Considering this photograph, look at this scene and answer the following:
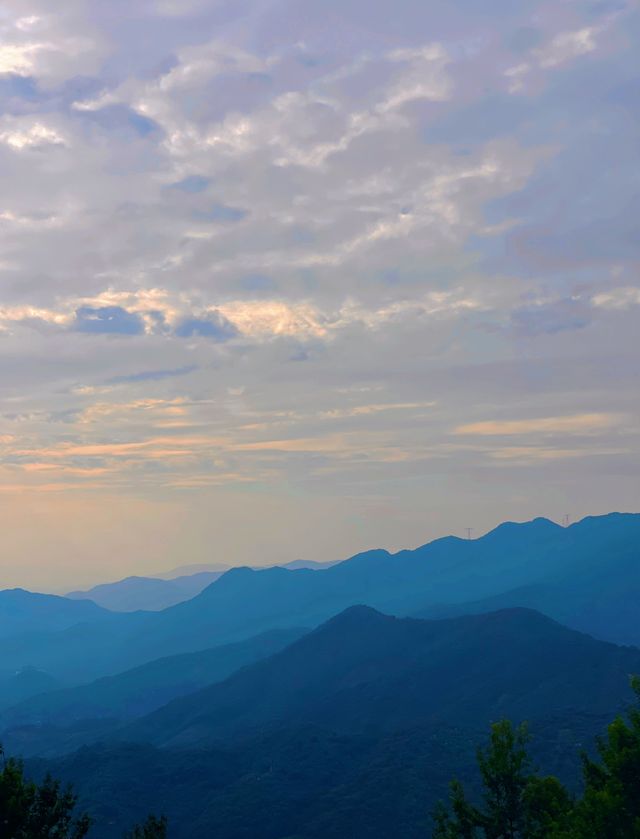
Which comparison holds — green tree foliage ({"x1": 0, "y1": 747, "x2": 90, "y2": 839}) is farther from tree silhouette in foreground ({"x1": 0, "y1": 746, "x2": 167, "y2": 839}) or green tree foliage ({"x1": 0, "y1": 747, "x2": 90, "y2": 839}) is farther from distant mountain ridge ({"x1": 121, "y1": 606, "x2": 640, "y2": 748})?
distant mountain ridge ({"x1": 121, "y1": 606, "x2": 640, "y2": 748})

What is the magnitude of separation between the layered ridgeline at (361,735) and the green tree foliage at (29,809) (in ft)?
250

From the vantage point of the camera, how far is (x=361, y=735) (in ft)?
453

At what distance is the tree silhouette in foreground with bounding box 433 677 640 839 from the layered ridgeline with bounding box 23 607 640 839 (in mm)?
69314

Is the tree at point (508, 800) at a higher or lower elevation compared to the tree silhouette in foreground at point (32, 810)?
lower

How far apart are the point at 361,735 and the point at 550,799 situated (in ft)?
369

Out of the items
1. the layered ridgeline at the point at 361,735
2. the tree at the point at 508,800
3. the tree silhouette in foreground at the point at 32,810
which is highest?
the tree silhouette in foreground at the point at 32,810

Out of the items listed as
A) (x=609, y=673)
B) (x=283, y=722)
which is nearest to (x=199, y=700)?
(x=283, y=722)

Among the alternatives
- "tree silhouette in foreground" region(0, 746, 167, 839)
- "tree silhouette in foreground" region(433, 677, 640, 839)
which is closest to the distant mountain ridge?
"tree silhouette in foreground" region(433, 677, 640, 839)

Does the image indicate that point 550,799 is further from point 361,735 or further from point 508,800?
point 361,735

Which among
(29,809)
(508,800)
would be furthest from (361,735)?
(29,809)

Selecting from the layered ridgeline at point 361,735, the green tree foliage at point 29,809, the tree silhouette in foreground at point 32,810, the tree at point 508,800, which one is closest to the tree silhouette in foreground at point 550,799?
the tree at point 508,800

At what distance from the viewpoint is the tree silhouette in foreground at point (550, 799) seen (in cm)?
3002

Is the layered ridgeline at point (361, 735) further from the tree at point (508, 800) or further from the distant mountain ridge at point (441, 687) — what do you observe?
the tree at point (508, 800)

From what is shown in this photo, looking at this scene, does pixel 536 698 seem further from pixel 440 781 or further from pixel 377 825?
pixel 377 825
